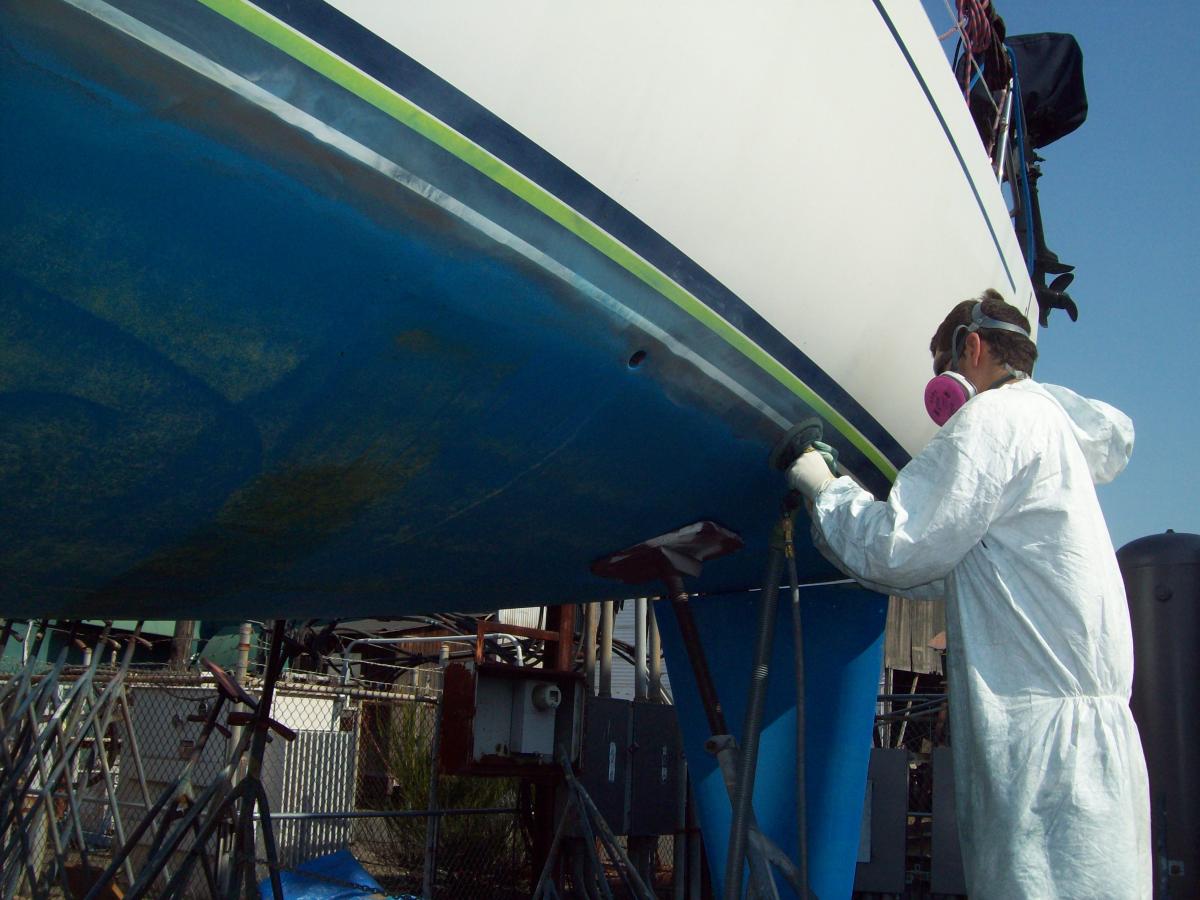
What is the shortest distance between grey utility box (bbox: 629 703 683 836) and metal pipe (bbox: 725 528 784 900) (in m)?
3.61

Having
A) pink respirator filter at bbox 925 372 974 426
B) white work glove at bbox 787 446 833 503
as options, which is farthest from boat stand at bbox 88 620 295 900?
pink respirator filter at bbox 925 372 974 426

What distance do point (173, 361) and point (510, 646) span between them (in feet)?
23.6

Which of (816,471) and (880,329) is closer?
(816,471)

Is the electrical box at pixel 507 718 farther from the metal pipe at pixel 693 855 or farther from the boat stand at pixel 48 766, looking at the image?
the boat stand at pixel 48 766

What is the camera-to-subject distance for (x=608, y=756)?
18.0ft

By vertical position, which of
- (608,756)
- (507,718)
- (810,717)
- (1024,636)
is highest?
(1024,636)

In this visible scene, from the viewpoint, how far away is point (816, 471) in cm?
203

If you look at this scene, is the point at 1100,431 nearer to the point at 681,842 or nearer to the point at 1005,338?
the point at 1005,338

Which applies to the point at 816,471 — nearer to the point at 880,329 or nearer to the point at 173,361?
the point at 880,329

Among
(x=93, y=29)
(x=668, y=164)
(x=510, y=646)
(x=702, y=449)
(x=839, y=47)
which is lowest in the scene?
(x=510, y=646)

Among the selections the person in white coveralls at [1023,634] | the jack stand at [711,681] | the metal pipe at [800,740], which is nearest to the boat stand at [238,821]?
the jack stand at [711,681]

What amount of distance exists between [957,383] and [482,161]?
3.60 feet

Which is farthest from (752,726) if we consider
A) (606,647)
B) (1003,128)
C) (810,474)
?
(606,647)

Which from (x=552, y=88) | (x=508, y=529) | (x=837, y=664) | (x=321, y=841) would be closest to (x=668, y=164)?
(x=552, y=88)
